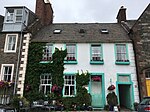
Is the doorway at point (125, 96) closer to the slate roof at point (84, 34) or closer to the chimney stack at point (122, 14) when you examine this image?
the slate roof at point (84, 34)

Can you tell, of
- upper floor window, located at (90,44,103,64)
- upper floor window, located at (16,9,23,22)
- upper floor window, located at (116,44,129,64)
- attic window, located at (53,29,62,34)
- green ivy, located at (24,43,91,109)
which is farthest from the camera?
attic window, located at (53,29,62,34)

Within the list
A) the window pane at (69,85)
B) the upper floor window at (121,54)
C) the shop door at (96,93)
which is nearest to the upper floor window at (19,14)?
the window pane at (69,85)

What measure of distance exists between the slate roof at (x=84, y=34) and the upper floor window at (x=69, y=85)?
3542 mm

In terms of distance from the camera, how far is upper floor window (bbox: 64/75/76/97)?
15279mm

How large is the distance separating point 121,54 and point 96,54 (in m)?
2.34

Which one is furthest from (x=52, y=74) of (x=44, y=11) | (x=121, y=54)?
(x=44, y=11)

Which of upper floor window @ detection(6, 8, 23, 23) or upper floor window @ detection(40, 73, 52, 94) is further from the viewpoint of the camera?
upper floor window @ detection(6, 8, 23, 23)

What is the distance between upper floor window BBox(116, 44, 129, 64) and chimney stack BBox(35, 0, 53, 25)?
10.2 metres

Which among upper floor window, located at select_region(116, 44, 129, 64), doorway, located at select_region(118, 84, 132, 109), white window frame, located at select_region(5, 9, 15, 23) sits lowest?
doorway, located at select_region(118, 84, 132, 109)

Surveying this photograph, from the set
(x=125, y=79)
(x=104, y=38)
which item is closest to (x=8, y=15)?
(x=104, y=38)

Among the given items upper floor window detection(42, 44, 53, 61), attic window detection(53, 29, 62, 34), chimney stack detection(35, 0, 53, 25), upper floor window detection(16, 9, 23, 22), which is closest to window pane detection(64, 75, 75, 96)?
upper floor window detection(42, 44, 53, 61)

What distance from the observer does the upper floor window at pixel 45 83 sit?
15398 mm

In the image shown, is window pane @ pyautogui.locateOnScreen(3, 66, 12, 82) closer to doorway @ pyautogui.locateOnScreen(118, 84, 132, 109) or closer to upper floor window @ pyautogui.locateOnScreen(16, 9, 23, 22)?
upper floor window @ pyautogui.locateOnScreen(16, 9, 23, 22)

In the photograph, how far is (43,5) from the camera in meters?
21.6
